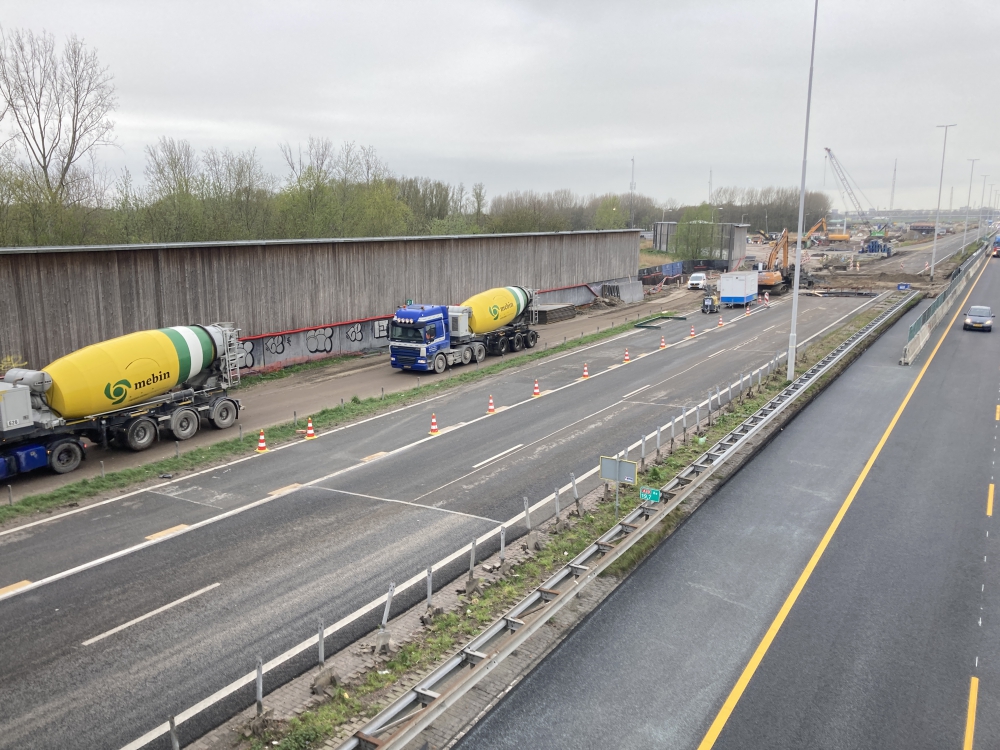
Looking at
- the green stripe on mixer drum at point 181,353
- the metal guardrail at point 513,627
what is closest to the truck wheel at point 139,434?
the green stripe on mixer drum at point 181,353

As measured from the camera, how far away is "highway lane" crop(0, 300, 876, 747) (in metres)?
10.0

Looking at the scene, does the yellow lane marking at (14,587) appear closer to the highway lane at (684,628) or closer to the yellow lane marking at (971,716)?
the highway lane at (684,628)

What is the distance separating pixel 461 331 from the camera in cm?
3441

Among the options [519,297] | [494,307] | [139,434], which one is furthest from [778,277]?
[139,434]

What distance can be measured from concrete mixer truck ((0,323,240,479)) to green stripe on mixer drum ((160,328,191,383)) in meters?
0.03

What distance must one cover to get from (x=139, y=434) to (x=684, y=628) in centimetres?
1679

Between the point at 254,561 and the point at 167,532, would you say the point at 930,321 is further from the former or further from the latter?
the point at 167,532

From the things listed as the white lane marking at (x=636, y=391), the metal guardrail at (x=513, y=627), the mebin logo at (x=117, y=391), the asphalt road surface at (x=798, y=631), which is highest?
the mebin logo at (x=117, y=391)

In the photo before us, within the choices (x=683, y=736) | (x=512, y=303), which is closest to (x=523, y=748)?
(x=683, y=736)

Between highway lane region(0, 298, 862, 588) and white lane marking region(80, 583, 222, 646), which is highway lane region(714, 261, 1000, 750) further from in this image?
white lane marking region(80, 583, 222, 646)

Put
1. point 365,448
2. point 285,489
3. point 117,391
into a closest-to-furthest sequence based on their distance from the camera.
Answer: point 285,489
point 117,391
point 365,448

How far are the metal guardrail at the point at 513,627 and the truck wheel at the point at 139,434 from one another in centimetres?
1450

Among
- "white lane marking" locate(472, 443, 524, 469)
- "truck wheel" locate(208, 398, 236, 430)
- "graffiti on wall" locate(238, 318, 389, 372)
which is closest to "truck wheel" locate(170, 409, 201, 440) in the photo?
"truck wheel" locate(208, 398, 236, 430)

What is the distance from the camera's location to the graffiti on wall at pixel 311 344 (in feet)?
103
